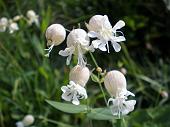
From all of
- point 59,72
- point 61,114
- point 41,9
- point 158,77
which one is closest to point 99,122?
point 61,114

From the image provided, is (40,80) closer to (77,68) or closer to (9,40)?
(9,40)

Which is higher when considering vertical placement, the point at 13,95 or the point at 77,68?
the point at 77,68

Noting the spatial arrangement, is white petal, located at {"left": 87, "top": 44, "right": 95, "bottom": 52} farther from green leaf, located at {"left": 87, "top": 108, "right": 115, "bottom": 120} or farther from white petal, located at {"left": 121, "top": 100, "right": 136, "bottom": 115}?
green leaf, located at {"left": 87, "top": 108, "right": 115, "bottom": 120}

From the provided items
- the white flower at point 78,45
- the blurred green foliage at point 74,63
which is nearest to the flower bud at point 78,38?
the white flower at point 78,45

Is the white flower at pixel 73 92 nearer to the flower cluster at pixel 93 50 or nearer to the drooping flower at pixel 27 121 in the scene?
the flower cluster at pixel 93 50

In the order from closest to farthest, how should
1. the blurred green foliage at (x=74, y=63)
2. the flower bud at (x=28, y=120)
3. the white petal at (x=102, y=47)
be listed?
the white petal at (x=102, y=47) → the flower bud at (x=28, y=120) → the blurred green foliage at (x=74, y=63)

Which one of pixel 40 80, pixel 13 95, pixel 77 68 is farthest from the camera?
pixel 40 80

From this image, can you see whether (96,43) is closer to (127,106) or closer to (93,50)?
(93,50)
